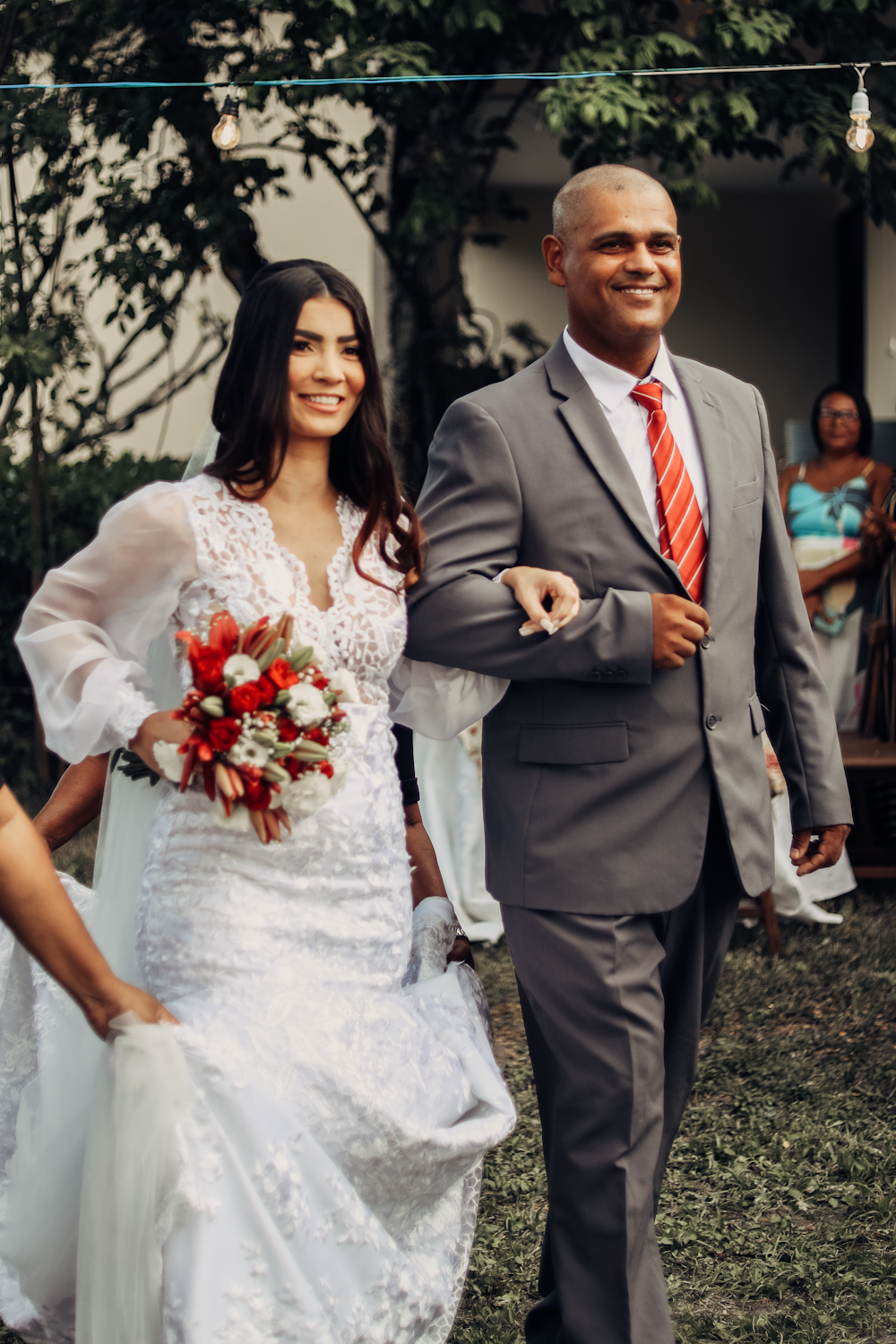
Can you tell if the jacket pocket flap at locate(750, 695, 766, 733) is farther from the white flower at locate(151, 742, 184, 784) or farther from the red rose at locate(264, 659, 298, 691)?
the white flower at locate(151, 742, 184, 784)

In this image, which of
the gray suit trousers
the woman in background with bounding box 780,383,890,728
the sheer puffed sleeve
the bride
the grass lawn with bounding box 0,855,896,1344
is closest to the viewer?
the bride

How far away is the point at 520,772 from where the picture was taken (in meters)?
2.66

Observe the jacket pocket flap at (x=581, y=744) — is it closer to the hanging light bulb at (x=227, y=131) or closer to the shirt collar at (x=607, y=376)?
the shirt collar at (x=607, y=376)

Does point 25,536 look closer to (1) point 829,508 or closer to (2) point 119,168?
(2) point 119,168

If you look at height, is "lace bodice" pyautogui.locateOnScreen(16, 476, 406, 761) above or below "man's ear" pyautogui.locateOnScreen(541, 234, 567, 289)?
below

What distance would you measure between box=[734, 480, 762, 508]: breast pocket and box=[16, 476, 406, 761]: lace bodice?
751 millimetres

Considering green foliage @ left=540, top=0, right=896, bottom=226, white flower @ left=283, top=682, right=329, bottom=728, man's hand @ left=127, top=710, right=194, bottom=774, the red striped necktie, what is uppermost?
green foliage @ left=540, top=0, right=896, bottom=226

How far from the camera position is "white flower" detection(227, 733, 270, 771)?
2.20 metres

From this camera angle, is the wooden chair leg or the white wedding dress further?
the wooden chair leg

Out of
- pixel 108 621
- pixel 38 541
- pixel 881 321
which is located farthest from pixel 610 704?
pixel 881 321

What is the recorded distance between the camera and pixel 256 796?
2.25 m

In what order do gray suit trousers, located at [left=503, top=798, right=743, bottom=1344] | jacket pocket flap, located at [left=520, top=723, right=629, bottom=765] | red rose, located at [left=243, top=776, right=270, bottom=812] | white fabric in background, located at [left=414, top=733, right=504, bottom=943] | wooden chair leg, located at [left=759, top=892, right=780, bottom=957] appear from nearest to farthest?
red rose, located at [left=243, top=776, right=270, bottom=812] → gray suit trousers, located at [left=503, top=798, right=743, bottom=1344] → jacket pocket flap, located at [left=520, top=723, right=629, bottom=765] → wooden chair leg, located at [left=759, top=892, right=780, bottom=957] → white fabric in background, located at [left=414, top=733, right=504, bottom=943]

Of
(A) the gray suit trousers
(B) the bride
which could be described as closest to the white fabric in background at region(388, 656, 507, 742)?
(B) the bride

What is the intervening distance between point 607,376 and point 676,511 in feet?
1.02
